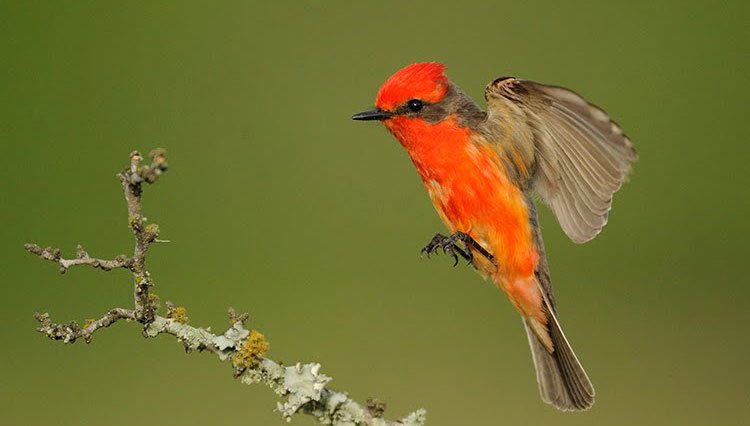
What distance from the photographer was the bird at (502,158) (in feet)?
12.6

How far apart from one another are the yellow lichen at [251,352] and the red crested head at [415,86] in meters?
1.43

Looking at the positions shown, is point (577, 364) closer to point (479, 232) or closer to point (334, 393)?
point (479, 232)

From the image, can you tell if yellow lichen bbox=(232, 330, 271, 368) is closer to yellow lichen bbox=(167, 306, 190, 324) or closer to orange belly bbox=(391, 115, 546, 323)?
yellow lichen bbox=(167, 306, 190, 324)

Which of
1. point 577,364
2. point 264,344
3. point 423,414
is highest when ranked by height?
point 577,364

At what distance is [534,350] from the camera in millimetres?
4594

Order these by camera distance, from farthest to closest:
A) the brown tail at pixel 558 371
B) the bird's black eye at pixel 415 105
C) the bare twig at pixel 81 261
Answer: the brown tail at pixel 558 371 → the bird's black eye at pixel 415 105 → the bare twig at pixel 81 261

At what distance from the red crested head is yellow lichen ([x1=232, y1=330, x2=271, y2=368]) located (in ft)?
4.69

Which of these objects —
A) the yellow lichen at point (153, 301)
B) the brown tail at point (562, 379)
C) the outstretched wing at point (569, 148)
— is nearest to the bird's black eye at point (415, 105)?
the outstretched wing at point (569, 148)

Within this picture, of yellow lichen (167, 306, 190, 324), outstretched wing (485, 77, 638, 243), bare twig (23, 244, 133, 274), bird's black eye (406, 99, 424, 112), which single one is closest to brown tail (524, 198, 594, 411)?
outstretched wing (485, 77, 638, 243)

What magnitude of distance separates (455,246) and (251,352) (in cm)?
129

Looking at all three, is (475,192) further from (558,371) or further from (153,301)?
(153,301)

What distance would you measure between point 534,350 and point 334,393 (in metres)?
1.95

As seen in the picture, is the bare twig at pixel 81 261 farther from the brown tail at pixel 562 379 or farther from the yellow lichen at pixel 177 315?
the brown tail at pixel 562 379

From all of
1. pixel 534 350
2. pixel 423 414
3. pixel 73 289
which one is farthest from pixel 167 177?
pixel 423 414
